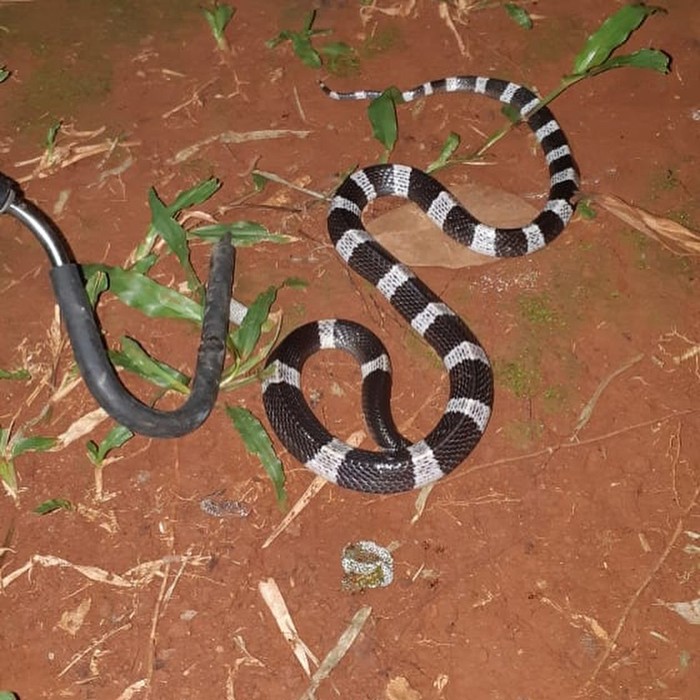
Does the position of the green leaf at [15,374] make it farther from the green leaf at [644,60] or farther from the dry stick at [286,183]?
the green leaf at [644,60]

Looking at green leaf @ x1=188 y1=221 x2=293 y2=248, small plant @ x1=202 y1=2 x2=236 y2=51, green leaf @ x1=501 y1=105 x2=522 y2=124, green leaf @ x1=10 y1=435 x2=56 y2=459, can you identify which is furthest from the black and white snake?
small plant @ x1=202 y1=2 x2=236 y2=51

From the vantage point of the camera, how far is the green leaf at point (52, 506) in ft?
13.1

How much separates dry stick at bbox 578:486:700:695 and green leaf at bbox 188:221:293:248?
9.49 feet

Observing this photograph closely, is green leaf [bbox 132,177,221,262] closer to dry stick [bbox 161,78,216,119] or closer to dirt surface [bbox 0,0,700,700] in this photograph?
dirt surface [bbox 0,0,700,700]

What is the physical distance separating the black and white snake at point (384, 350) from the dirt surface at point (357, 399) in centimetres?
14

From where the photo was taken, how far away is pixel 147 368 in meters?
4.34

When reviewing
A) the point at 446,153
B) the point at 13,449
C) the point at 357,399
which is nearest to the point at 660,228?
the point at 446,153

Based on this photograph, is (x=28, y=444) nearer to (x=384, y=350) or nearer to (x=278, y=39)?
(x=384, y=350)

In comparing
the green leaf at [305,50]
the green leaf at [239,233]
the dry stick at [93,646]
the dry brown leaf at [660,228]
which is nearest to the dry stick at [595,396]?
the dry brown leaf at [660,228]

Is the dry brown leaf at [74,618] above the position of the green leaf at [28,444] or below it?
below

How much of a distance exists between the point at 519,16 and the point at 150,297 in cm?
396

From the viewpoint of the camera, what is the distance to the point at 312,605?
3852 mm

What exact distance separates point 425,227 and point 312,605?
267cm

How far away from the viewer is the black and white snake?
422 cm
